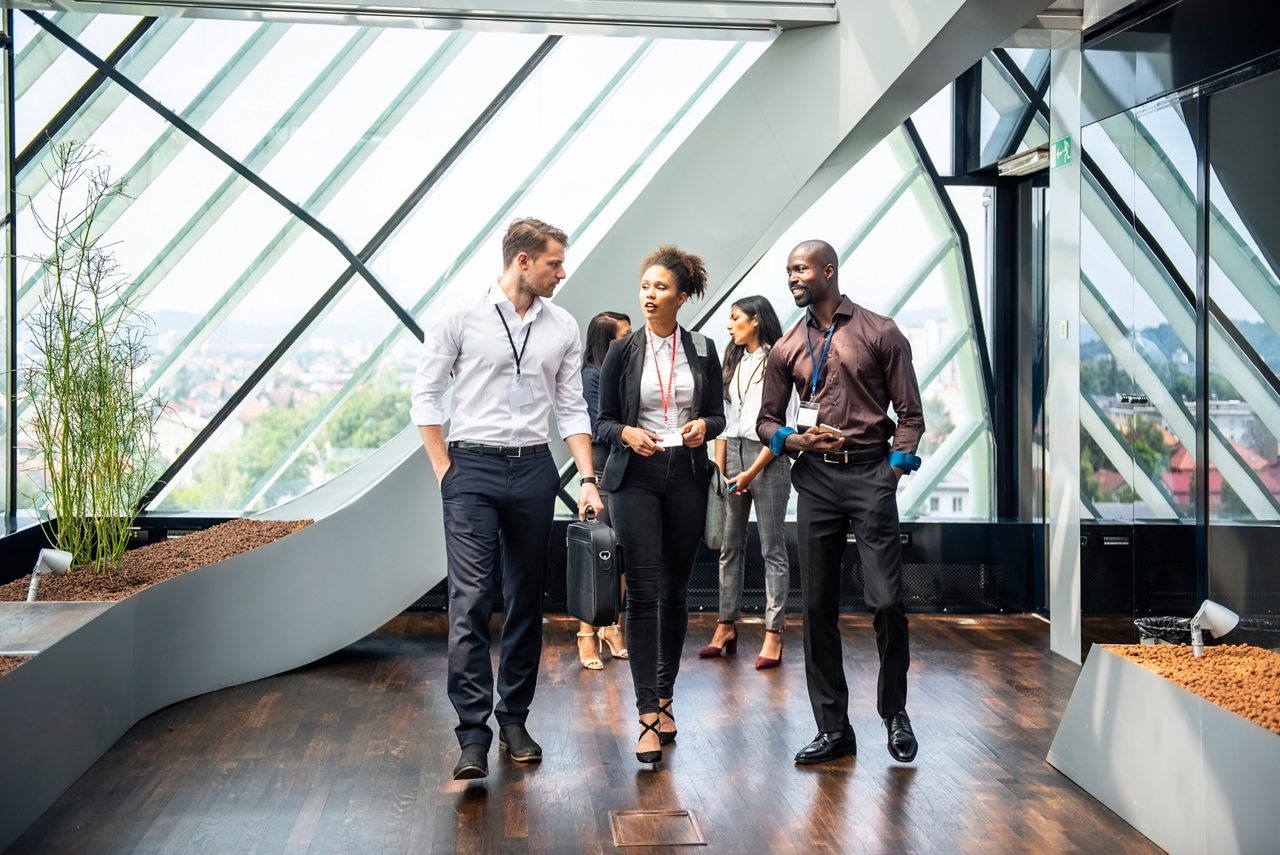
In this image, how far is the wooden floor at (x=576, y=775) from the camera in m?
3.54

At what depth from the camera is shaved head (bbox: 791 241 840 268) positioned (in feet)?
14.0

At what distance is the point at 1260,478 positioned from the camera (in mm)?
4824

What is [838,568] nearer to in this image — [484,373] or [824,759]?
[824,759]

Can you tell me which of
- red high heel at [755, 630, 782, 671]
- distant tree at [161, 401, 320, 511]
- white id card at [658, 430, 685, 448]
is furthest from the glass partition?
white id card at [658, 430, 685, 448]

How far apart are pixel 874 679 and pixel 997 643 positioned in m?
1.12

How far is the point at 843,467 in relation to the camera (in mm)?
→ 4207

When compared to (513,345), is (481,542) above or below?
below

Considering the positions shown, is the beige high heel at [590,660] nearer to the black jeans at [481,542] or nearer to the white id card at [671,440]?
the black jeans at [481,542]

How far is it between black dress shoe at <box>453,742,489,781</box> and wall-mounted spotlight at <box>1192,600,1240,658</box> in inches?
90.3

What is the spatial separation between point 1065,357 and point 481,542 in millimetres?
3280

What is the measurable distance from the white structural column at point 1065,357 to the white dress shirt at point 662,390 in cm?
240

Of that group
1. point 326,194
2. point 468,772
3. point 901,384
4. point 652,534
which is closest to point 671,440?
point 652,534

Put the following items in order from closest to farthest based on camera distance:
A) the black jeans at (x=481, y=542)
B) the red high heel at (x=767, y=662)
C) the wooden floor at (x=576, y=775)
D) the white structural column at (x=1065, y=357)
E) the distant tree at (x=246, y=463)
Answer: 1. the wooden floor at (x=576, y=775)
2. the black jeans at (x=481, y=542)
3. the red high heel at (x=767, y=662)
4. the white structural column at (x=1065, y=357)
5. the distant tree at (x=246, y=463)

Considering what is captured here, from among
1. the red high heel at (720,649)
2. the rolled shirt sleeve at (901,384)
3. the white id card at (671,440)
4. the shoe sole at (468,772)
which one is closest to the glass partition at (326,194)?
the red high heel at (720,649)
